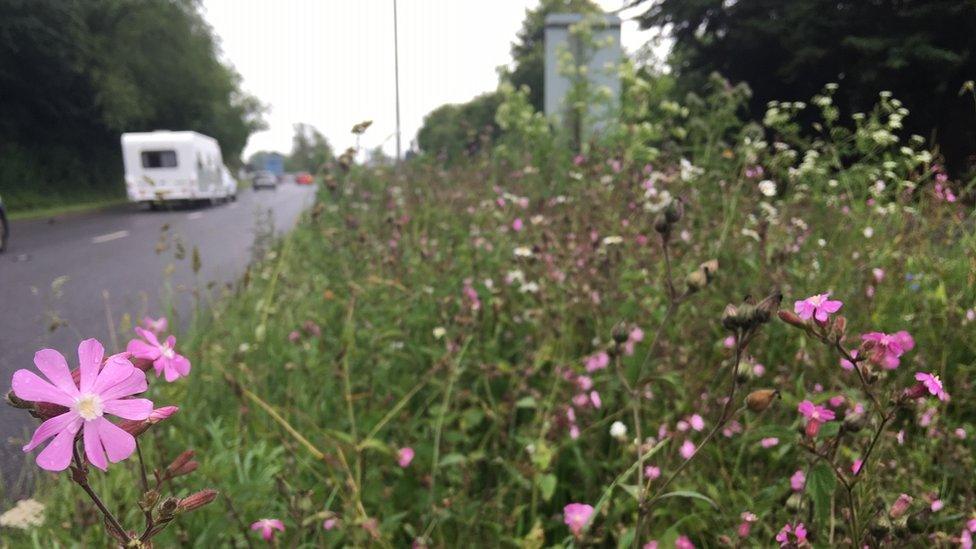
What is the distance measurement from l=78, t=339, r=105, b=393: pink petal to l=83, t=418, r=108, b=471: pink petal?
3 centimetres

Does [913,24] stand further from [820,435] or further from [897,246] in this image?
[820,435]

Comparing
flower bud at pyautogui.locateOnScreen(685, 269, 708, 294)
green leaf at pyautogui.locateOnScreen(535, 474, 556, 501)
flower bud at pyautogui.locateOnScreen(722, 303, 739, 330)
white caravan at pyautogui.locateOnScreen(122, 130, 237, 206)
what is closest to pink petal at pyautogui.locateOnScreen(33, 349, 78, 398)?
flower bud at pyautogui.locateOnScreen(722, 303, 739, 330)

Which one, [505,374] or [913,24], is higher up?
[913,24]

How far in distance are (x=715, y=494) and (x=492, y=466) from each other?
1.89ft

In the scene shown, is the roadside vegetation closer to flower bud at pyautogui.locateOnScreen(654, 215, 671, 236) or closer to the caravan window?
flower bud at pyautogui.locateOnScreen(654, 215, 671, 236)

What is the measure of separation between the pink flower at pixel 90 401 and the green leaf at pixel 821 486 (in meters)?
0.68

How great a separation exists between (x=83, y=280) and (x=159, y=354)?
19.6 ft

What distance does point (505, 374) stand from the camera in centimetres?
199

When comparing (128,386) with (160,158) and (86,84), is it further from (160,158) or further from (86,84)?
(86,84)

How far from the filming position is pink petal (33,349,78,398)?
453mm

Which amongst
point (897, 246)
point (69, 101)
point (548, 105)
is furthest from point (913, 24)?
point (69, 101)

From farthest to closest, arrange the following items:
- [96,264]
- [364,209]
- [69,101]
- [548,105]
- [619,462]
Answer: [69,101] → [548,105] → [96,264] → [364,209] → [619,462]

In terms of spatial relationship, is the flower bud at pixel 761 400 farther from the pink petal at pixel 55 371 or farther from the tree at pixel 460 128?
the tree at pixel 460 128

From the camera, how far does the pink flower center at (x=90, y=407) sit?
460mm
